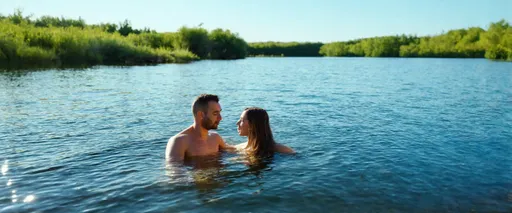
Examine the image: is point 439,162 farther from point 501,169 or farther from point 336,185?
point 336,185

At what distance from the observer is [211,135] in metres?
9.58

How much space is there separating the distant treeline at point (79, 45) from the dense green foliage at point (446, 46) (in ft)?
240

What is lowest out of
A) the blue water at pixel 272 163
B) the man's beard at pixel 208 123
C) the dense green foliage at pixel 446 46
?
the blue water at pixel 272 163

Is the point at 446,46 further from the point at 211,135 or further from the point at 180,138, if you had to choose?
the point at 180,138

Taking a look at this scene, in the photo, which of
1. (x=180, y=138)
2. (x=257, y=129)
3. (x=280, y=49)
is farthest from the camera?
(x=280, y=49)

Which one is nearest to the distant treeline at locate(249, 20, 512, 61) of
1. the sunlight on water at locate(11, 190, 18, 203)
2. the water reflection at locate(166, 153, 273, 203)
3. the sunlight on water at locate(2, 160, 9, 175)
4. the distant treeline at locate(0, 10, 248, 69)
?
the distant treeline at locate(0, 10, 248, 69)

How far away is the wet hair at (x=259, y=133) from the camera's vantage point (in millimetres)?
9094

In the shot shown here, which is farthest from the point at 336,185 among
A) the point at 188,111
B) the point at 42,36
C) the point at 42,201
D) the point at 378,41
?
the point at 378,41

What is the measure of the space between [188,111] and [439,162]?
447 inches

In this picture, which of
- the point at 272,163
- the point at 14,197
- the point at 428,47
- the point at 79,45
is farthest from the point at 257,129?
the point at 428,47

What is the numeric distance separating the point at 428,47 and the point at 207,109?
510 ft

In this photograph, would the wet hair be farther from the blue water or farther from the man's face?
the man's face

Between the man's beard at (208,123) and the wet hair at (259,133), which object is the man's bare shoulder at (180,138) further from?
the wet hair at (259,133)

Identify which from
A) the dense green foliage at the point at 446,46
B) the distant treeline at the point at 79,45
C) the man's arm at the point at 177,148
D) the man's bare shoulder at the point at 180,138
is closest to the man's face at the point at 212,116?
the man's bare shoulder at the point at 180,138
